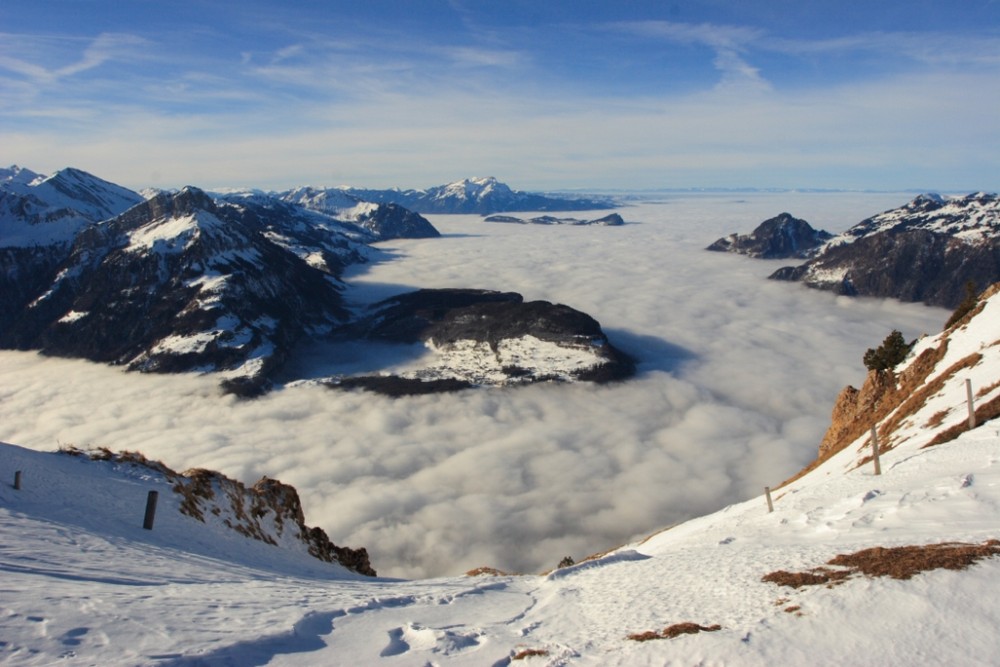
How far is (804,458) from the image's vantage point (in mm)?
112188

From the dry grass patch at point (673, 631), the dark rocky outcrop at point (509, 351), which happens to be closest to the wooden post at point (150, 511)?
the dry grass patch at point (673, 631)

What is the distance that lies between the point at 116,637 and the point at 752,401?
150m

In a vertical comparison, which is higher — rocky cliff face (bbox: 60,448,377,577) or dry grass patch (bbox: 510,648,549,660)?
dry grass patch (bbox: 510,648,549,660)

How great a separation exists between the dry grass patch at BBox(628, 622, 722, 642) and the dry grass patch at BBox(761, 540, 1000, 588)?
3135 mm

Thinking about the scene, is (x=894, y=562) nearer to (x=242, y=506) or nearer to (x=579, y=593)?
(x=579, y=593)

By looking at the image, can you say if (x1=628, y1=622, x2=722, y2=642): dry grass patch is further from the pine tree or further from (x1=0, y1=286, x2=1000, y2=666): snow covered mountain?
the pine tree

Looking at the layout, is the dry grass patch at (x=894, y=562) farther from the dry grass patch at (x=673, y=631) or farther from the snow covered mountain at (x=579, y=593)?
the dry grass patch at (x=673, y=631)

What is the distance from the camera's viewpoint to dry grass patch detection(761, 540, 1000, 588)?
13.7m

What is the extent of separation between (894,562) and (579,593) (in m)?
8.94

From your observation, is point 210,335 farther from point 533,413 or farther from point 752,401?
point 752,401

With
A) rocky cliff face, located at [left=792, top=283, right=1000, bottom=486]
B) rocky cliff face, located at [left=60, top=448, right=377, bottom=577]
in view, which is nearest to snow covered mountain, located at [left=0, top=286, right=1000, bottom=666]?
rocky cliff face, located at [left=792, top=283, right=1000, bottom=486]

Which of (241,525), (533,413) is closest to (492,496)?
(533,413)

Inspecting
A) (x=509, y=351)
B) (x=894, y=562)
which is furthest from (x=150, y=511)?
(x=509, y=351)

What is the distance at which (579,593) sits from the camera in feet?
62.8
